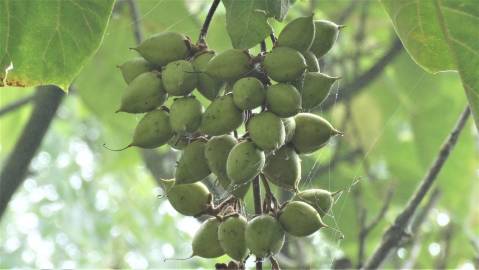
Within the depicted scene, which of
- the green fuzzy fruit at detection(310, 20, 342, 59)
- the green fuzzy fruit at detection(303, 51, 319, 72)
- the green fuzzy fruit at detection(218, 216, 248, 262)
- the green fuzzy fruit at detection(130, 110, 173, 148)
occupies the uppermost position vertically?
the green fuzzy fruit at detection(310, 20, 342, 59)

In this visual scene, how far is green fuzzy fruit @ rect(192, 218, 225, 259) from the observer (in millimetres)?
1060

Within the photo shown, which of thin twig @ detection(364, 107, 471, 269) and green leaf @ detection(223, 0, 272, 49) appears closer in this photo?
green leaf @ detection(223, 0, 272, 49)

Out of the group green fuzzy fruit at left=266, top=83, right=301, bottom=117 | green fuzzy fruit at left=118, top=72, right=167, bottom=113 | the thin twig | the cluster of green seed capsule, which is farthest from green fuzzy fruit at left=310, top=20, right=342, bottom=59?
the thin twig

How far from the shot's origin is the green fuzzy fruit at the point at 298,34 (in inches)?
40.5

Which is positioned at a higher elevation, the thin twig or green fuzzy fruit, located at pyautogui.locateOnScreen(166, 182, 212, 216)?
green fuzzy fruit, located at pyautogui.locateOnScreen(166, 182, 212, 216)

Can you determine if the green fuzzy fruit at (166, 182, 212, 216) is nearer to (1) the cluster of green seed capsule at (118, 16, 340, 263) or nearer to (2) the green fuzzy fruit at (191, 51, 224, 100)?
(1) the cluster of green seed capsule at (118, 16, 340, 263)

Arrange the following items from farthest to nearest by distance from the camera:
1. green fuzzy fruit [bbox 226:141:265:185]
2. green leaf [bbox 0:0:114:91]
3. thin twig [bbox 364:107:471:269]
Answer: thin twig [bbox 364:107:471:269], green leaf [bbox 0:0:114:91], green fuzzy fruit [bbox 226:141:265:185]

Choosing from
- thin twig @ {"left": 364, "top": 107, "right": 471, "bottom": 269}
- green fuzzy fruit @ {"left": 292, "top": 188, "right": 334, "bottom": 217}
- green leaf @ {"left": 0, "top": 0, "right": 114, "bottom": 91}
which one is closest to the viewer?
green fuzzy fruit @ {"left": 292, "top": 188, "right": 334, "bottom": 217}

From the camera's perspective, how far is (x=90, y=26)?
1.18 metres

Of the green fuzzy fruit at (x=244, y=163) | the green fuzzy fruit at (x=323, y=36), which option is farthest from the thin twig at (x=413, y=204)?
the green fuzzy fruit at (x=244, y=163)

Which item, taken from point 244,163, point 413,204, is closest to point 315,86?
point 244,163

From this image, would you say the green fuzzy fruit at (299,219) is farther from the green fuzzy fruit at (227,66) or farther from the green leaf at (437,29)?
the green leaf at (437,29)

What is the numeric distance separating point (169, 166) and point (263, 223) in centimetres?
126

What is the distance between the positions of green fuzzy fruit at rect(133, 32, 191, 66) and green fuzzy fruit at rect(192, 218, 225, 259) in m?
0.22
